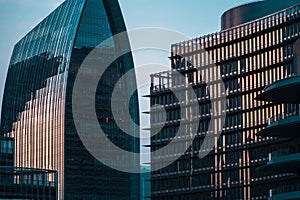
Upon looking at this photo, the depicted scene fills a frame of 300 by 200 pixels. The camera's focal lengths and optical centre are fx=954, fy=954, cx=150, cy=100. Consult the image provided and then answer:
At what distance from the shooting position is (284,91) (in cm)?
8219

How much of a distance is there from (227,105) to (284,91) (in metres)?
96.6

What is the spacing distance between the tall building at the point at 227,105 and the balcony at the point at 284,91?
71.2 meters

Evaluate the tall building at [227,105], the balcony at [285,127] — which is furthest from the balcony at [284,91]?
the tall building at [227,105]

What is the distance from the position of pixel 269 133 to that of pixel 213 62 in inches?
3686

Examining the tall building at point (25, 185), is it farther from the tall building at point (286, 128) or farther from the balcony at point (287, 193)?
the balcony at point (287, 193)

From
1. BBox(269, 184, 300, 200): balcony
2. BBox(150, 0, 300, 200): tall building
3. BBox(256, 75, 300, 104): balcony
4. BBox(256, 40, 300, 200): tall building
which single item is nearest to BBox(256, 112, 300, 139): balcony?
BBox(256, 40, 300, 200): tall building

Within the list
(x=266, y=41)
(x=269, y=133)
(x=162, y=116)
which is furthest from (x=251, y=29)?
(x=269, y=133)

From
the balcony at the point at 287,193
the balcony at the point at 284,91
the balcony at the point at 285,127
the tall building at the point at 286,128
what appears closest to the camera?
the balcony at the point at 284,91

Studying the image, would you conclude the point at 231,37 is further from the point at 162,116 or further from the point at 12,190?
the point at 12,190

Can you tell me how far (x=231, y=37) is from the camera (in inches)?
6954

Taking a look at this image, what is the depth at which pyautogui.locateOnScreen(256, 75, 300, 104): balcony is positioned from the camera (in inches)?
3087

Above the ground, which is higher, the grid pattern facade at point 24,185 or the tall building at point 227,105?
the tall building at point 227,105

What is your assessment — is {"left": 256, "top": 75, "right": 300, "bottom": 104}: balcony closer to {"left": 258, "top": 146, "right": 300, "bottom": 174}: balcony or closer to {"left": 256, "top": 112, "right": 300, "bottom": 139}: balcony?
{"left": 256, "top": 112, "right": 300, "bottom": 139}: balcony

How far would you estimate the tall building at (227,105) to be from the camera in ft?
548
